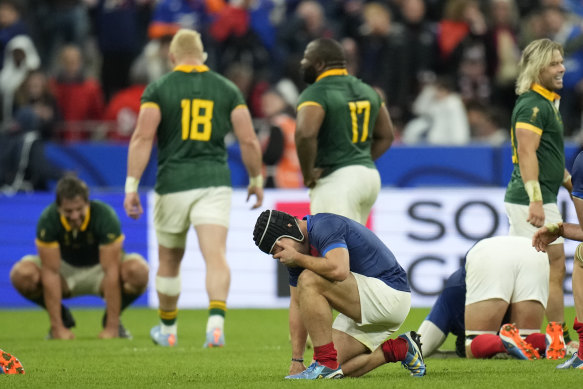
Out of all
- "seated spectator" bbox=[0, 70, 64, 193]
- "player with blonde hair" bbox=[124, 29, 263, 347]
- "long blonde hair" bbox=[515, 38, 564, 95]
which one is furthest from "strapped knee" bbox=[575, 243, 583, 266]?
"seated spectator" bbox=[0, 70, 64, 193]

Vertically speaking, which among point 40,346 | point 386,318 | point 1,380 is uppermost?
point 386,318

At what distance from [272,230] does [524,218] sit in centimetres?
267

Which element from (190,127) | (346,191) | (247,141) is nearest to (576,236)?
(346,191)

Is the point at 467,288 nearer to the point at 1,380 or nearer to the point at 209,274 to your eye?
the point at 209,274

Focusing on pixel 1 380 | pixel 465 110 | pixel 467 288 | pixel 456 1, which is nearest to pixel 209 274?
pixel 467 288

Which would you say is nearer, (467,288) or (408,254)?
(467,288)

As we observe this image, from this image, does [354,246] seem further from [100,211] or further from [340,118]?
[100,211]

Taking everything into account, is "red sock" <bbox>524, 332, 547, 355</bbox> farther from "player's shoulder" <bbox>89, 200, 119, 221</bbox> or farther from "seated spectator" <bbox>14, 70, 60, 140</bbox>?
"seated spectator" <bbox>14, 70, 60, 140</bbox>

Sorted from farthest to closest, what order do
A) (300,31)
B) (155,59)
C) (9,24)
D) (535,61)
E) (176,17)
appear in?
(9,24), (300,31), (176,17), (155,59), (535,61)

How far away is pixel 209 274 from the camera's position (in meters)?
9.91

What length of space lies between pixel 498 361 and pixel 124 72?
11.0 m

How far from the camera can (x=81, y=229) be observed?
10.6 metres

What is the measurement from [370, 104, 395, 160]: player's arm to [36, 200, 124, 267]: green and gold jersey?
2386mm

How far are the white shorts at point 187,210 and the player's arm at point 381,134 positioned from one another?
1256 mm
